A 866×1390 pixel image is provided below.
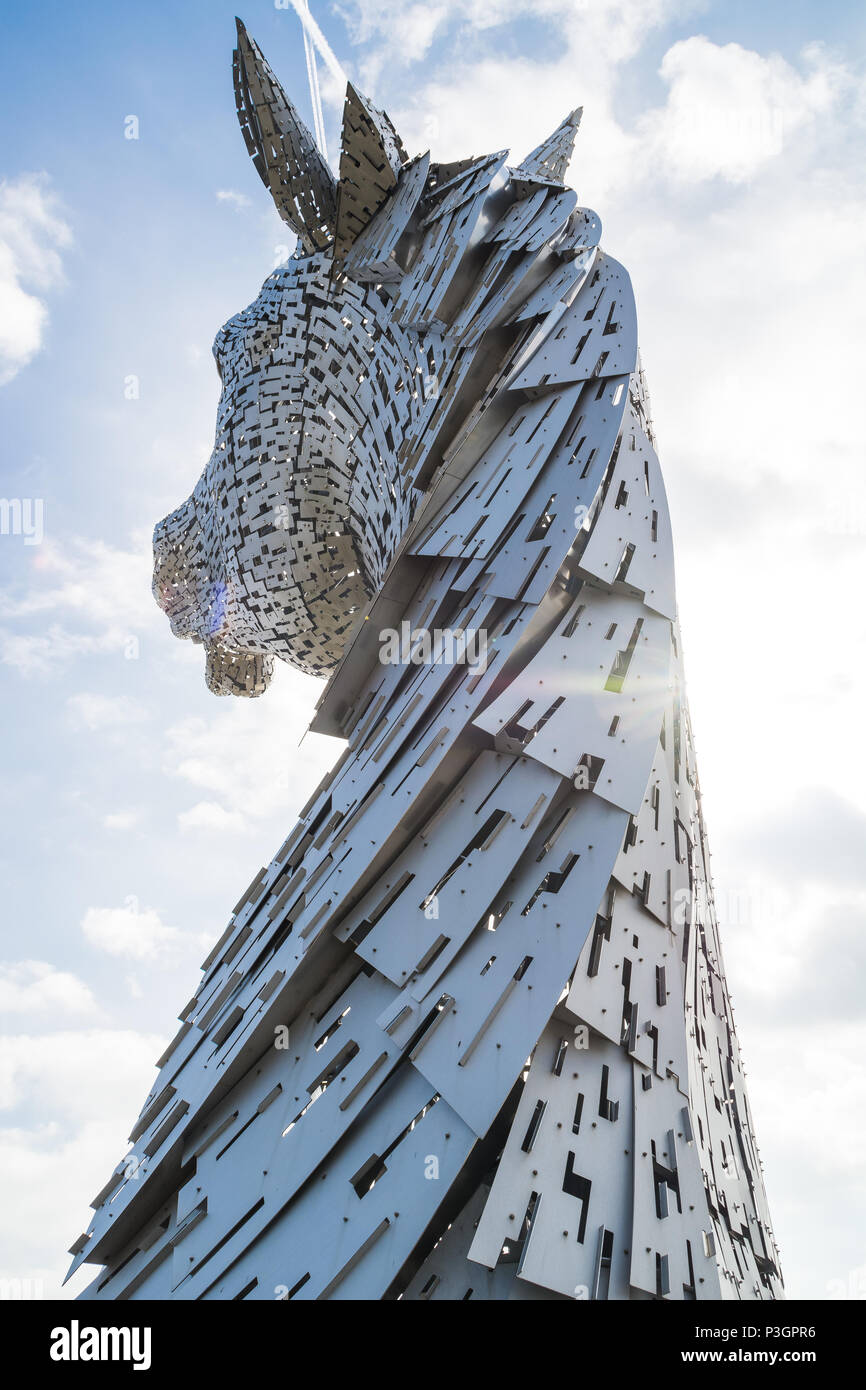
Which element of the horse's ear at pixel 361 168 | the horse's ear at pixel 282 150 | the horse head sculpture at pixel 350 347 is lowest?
the horse head sculpture at pixel 350 347

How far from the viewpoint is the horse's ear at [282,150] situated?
12.3 m

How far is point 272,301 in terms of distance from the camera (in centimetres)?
1397

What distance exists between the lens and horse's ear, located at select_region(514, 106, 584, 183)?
490 inches

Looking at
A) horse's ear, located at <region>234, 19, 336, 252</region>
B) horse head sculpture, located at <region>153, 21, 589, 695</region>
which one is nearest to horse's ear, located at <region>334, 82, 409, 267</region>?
horse head sculpture, located at <region>153, 21, 589, 695</region>

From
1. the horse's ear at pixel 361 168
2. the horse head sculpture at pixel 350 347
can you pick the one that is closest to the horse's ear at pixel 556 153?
the horse head sculpture at pixel 350 347

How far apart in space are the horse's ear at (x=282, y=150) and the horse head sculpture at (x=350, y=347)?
2 centimetres

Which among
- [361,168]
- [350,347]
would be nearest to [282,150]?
[361,168]

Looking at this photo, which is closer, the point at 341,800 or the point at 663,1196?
the point at 663,1196

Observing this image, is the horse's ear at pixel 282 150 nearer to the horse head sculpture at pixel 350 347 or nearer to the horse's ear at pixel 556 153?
the horse head sculpture at pixel 350 347

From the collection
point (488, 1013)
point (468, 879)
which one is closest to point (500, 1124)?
point (488, 1013)

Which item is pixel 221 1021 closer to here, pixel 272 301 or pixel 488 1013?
pixel 488 1013

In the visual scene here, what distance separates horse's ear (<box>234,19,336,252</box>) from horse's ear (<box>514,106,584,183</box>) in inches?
99.7

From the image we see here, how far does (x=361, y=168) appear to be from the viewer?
473 inches
